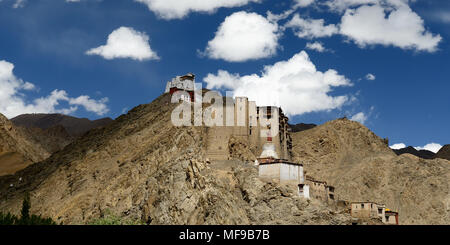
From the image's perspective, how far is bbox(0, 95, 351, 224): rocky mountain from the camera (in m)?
76.8

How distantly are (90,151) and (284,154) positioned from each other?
3901cm

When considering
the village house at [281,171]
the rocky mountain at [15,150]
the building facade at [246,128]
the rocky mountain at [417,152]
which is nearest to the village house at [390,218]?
the village house at [281,171]

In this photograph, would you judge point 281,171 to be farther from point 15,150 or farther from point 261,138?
point 15,150

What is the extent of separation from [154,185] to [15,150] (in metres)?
69.4

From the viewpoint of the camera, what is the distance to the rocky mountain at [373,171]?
99938 millimetres

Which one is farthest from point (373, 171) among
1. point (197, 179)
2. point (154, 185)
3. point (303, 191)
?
point (154, 185)

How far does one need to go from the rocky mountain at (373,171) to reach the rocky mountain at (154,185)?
25.0 m

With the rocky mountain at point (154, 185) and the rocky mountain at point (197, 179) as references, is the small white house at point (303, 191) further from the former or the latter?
the rocky mountain at point (154, 185)

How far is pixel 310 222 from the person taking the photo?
74125mm

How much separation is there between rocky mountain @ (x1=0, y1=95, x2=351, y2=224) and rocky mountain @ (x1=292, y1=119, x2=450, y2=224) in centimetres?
2503

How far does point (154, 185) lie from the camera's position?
82188 millimetres

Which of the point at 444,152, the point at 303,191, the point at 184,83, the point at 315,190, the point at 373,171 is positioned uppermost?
the point at 184,83

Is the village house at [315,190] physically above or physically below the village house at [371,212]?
above
